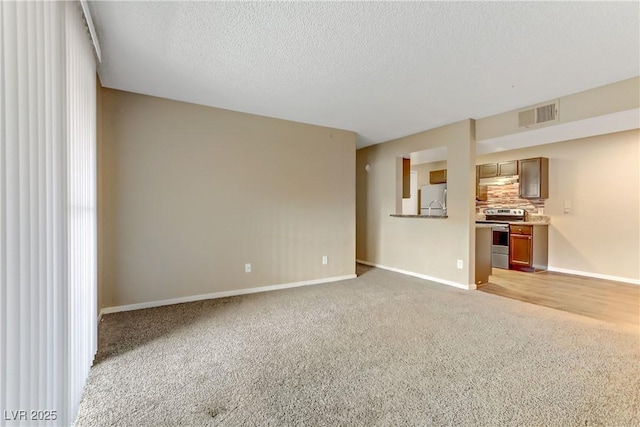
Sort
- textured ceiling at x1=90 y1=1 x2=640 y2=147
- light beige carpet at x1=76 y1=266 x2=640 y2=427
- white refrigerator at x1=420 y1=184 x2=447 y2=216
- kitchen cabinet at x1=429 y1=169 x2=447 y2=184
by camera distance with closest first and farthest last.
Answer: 1. light beige carpet at x1=76 y1=266 x2=640 y2=427
2. textured ceiling at x1=90 y1=1 x2=640 y2=147
3. white refrigerator at x1=420 y1=184 x2=447 y2=216
4. kitchen cabinet at x1=429 y1=169 x2=447 y2=184

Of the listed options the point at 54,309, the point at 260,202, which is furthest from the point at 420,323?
the point at 54,309

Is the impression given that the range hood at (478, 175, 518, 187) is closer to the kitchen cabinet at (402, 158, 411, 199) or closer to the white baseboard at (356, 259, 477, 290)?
the kitchen cabinet at (402, 158, 411, 199)

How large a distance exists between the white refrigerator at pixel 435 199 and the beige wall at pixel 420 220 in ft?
3.12

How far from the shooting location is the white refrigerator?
570cm

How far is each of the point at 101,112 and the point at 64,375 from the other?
9.18ft

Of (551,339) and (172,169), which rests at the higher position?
(172,169)

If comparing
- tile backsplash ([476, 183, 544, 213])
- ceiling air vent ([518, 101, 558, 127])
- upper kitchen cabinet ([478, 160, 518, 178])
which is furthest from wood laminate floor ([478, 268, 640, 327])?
ceiling air vent ([518, 101, 558, 127])

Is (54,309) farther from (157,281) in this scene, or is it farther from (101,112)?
(101,112)

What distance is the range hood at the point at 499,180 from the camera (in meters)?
6.12

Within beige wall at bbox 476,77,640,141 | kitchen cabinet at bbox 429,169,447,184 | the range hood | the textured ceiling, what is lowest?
the range hood

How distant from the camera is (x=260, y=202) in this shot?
163 inches

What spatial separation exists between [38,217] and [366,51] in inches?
93.4

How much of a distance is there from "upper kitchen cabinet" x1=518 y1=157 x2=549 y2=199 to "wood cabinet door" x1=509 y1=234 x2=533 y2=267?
840 millimetres

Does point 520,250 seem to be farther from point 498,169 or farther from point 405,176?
point 405,176
